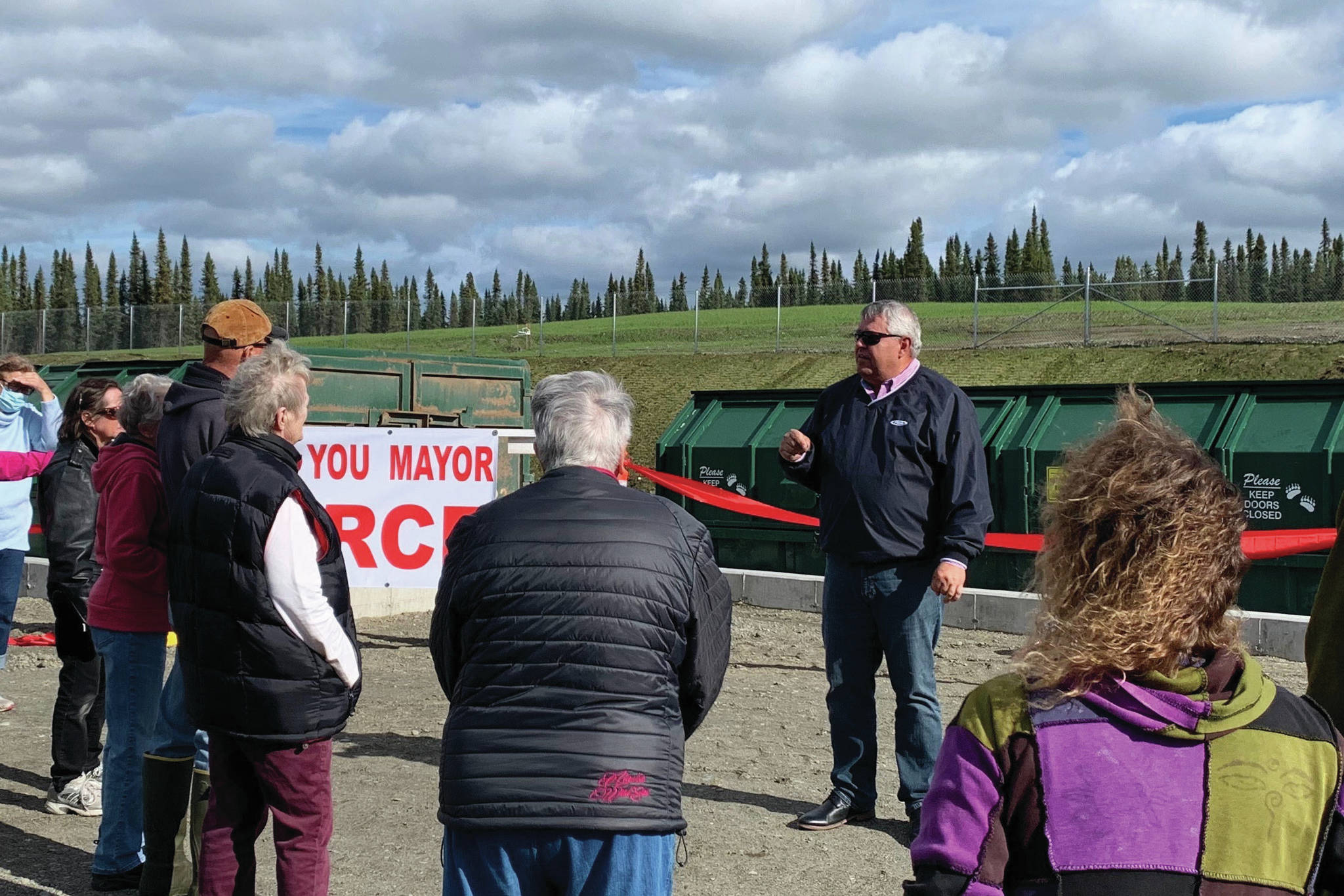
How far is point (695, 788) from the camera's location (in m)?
5.79

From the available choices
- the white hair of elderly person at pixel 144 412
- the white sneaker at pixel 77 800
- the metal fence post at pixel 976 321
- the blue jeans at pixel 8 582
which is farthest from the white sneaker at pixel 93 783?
the metal fence post at pixel 976 321

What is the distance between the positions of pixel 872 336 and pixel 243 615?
111 inches

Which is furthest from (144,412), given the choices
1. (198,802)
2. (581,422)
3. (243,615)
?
(581,422)

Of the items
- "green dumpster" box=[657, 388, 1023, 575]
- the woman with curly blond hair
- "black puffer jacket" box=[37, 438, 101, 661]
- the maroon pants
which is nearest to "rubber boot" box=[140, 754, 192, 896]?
the maroon pants

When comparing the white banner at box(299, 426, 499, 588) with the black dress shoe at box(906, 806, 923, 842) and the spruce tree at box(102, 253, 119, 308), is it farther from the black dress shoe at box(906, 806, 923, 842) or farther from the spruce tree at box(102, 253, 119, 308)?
the spruce tree at box(102, 253, 119, 308)

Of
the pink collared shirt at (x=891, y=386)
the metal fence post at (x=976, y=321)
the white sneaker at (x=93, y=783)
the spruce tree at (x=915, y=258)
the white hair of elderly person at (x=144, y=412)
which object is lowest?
the white sneaker at (x=93, y=783)

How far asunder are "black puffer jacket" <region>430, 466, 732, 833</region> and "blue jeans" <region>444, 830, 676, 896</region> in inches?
1.9

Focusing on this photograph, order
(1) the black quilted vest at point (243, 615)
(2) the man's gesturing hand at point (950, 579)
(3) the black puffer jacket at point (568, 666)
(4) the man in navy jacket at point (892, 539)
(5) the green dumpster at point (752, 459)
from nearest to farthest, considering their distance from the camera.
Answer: (3) the black puffer jacket at point (568, 666), (1) the black quilted vest at point (243, 615), (2) the man's gesturing hand at point (950, 579), (4) the man in navy jacket at point (892, 539), (5) the green dumpster at point (752, 459)

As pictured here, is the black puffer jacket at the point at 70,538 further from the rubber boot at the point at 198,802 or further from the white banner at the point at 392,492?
the white banner at the point at 392,492

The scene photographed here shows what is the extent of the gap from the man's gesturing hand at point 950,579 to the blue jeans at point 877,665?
134 mm

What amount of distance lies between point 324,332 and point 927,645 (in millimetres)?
47266

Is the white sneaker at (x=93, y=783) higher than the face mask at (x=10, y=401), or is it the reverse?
the face mask at (x=10, y=401)

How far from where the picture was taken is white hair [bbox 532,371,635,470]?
2.72m

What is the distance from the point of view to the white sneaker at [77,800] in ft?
17.5
